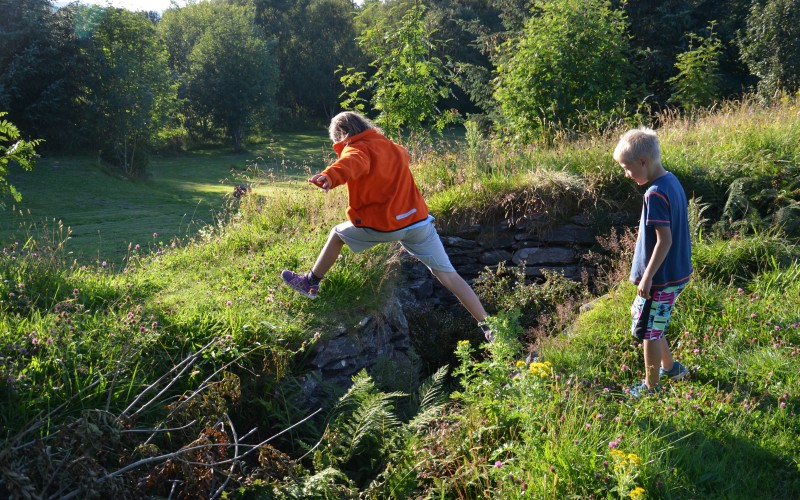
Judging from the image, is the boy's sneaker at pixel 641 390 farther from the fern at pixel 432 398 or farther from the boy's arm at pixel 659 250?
the fern at pixel 432 398

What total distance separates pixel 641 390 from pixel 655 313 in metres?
0.49

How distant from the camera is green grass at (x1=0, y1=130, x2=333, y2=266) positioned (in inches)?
428

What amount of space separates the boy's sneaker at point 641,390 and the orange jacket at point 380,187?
2.13 metres

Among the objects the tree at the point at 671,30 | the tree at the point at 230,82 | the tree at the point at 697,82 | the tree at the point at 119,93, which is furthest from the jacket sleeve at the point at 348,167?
the tree at the point at 230,82

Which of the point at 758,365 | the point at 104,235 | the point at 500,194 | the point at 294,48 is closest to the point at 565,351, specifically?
the point at 758,365

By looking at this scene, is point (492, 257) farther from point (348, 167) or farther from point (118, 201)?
point (118, 201)

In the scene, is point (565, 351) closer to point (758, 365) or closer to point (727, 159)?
point (758, 365)

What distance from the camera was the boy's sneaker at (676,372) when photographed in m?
4.25

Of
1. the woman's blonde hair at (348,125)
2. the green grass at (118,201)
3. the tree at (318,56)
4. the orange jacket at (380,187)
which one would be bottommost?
the green grass at (118,201)

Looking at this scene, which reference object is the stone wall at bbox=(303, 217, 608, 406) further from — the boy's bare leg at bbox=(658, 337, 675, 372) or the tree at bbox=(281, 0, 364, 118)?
the tree at bbox=(281, 0, 364, 118)

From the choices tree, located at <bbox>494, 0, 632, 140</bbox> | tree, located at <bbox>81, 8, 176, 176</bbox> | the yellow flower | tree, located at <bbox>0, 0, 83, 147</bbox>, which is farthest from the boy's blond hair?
tree, located at <bbox>81, 8, 176, 176</bbox>

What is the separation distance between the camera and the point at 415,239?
17.5ft

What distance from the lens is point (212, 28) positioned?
4094 cm

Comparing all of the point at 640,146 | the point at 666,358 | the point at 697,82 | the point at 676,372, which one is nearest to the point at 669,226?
the point at 640,146
